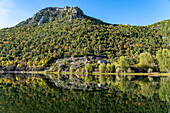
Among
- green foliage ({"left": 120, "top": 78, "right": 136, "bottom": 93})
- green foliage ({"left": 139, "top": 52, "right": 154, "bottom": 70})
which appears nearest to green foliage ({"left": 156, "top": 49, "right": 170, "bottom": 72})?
green foliage ({"left": 139, "top": 52, "right": 154, "bottom": 70})

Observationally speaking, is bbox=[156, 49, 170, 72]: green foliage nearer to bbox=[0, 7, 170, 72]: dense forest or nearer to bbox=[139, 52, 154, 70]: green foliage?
bbox=[139, 52, 154, 70]: green foliage

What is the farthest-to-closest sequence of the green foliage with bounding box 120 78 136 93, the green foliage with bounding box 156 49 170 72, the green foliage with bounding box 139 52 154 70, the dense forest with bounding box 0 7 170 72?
the dense forest with bounding box 0 7 170 72
the green foliage with bounding box 139 52 154 70
the green foliage with bounding box 156 49 170 72
the green foliage with bounding box 120 78 136 93

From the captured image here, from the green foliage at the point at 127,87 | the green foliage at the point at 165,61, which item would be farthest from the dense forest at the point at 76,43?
the green foliage at the point at 127,87

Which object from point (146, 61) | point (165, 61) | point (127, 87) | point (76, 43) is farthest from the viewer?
point (76, 43)

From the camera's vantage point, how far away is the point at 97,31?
18362 centimetres

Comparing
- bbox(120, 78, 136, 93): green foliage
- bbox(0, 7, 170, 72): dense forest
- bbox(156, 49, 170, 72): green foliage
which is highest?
bbox(0, 7, 170, 72): dense forest

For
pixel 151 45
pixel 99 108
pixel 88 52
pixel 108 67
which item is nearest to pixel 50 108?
pixel 99 108

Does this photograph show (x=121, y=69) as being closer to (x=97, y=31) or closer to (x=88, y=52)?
(x=88, y=52)

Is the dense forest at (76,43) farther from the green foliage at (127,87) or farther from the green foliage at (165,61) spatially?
the green foliage at (127,87)

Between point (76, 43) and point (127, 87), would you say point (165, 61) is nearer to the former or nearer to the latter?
point (127, 87)

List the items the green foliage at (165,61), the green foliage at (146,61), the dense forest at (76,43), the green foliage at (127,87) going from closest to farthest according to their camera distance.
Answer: the green foliage at (127,87) → the green foliage at (165,61) → the green foliage at (146,61) → the dense forest at (76,43)

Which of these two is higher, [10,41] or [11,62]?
[10,41]

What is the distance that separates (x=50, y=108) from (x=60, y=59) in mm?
135348

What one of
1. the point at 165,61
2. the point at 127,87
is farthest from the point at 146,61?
the point at 127,87
